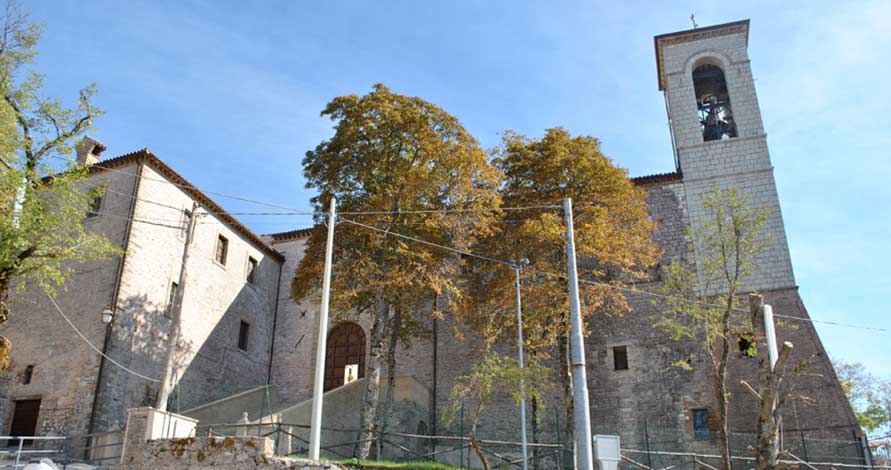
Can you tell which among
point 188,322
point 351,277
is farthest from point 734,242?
point 188,322

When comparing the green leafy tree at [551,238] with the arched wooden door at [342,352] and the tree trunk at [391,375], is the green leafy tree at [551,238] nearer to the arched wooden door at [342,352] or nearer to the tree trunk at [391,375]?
the tree trunk at [391,375]

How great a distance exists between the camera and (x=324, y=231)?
854 inches

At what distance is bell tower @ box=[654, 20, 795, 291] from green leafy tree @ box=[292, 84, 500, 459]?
949 cm

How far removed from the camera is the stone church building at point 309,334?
69.8 feet

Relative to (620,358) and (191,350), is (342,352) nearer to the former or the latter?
(191,350)

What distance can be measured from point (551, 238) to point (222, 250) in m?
14.0

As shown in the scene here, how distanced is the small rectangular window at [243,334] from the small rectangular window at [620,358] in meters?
14.2

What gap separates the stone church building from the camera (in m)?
21.3

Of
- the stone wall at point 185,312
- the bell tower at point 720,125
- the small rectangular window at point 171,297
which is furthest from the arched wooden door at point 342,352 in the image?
the bell tower at point 720,125

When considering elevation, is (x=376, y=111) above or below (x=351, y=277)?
above

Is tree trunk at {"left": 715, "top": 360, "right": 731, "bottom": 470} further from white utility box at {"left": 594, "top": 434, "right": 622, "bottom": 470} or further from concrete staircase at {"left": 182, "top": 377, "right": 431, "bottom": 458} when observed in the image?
concrete staircase at {"left": 182, "top": 377, "right": 431, "bottom": 458}

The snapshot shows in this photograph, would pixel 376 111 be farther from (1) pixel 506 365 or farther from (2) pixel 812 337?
(2) pixel 812 337

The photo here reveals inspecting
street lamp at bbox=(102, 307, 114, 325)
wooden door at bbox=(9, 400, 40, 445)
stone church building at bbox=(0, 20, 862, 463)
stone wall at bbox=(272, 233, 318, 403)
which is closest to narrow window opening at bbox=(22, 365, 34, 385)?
stone church building at bbox=(0, 20, 862, 463)

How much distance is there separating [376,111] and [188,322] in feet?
33.1
